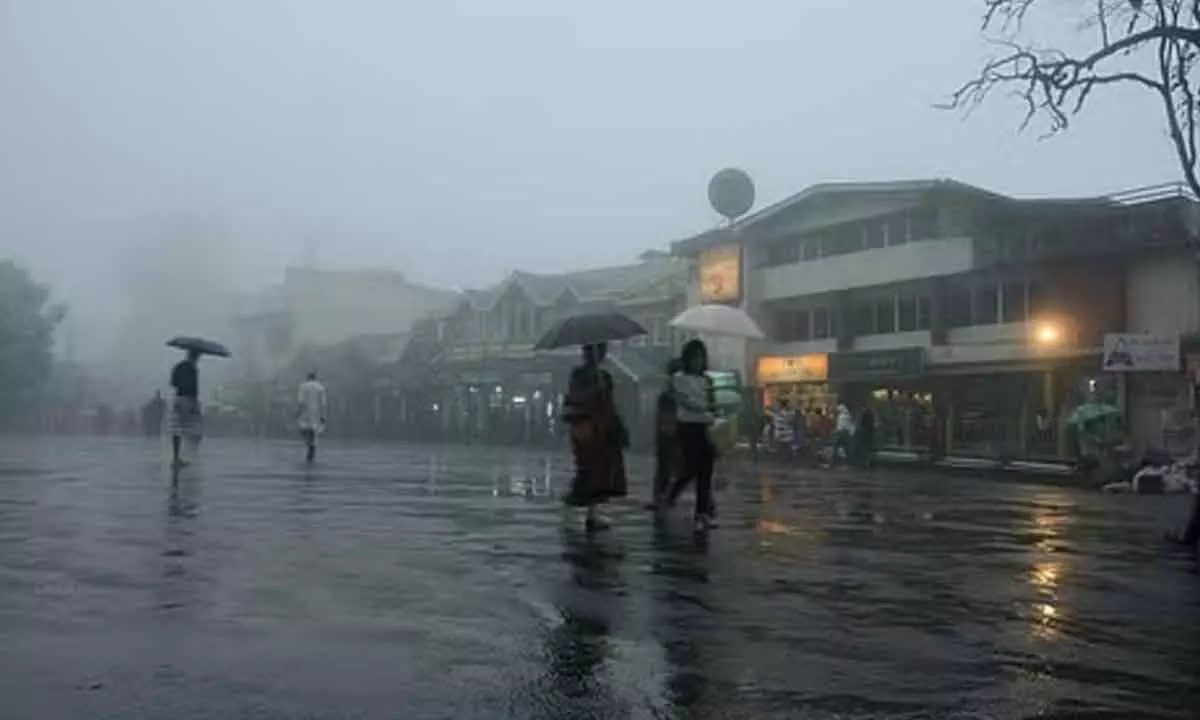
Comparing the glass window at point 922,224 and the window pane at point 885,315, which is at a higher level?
the glass window at point 922,224

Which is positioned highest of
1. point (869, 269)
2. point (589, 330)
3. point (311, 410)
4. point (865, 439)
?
point (869, 269)

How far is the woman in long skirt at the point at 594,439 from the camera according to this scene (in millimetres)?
11719

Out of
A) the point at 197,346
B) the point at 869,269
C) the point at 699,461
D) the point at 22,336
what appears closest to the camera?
the point at 699,461

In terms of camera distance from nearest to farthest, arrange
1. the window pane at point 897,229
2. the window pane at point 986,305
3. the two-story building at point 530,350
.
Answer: the window pane at point 986,305
the window pane at point 897,229
the two-story building at point 530,350

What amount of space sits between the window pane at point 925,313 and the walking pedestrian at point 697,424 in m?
29.8

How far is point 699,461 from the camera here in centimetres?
1205

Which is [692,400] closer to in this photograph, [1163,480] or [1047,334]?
[1163,480]

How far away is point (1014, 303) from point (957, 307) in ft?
8.57

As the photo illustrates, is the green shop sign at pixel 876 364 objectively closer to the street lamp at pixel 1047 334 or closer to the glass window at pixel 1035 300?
the glass window at pixel 1035 300

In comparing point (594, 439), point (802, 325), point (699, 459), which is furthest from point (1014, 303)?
point (594, 439)

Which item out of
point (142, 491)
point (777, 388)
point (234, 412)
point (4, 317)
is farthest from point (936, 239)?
point (4, 317)

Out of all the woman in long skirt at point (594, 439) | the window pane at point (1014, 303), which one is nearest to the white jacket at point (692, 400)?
the woman in long skirt at point (594, 439)

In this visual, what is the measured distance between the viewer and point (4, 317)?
7038 cm

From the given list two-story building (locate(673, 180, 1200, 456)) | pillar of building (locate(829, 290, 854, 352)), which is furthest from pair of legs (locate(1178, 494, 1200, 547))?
pillar of building (locate(829, 290, 854, 352))
